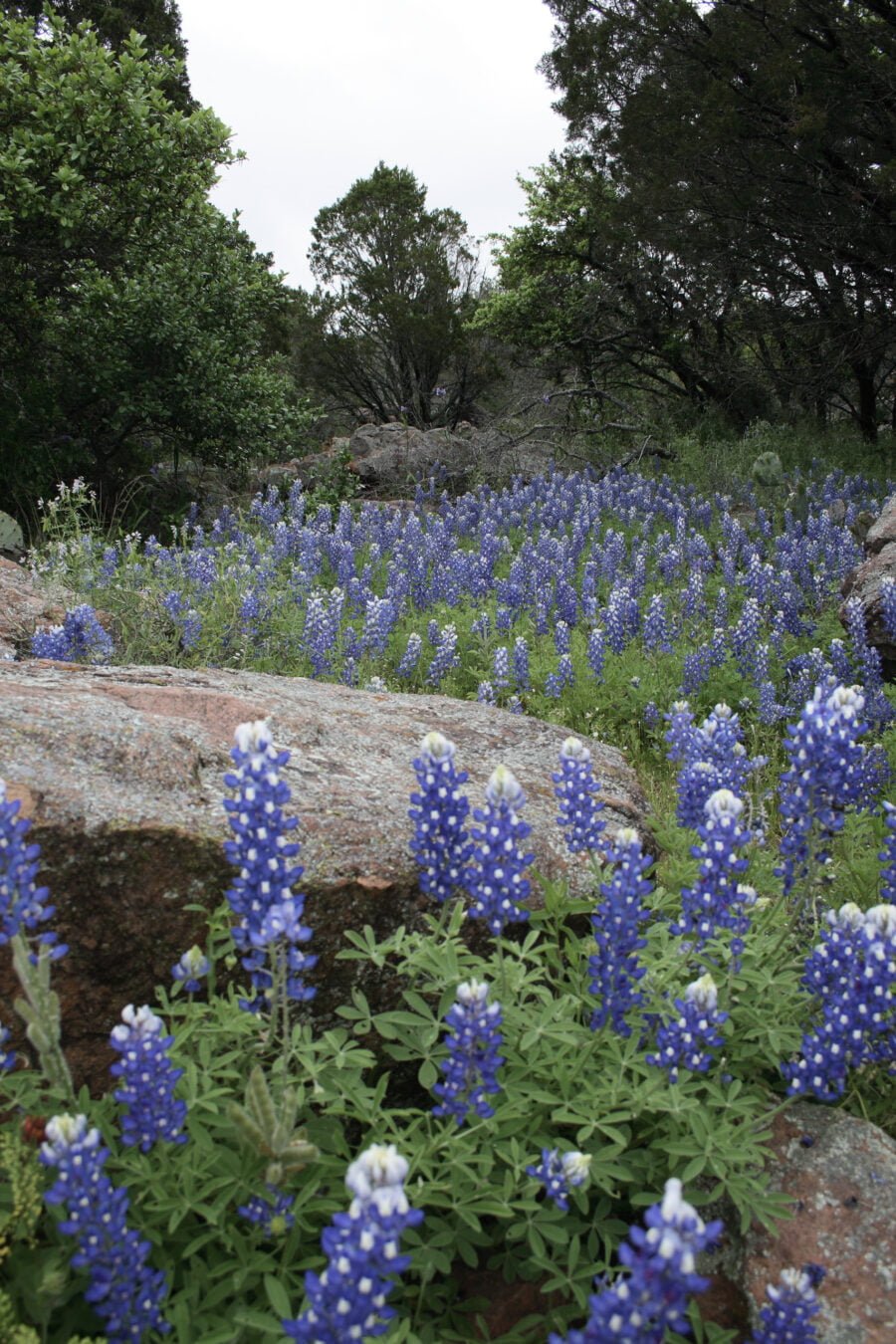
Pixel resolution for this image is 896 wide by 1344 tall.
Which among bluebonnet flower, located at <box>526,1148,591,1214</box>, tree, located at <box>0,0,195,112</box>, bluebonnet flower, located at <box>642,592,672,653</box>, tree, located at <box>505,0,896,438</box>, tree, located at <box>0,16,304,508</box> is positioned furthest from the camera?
tree, located at <box>0,0,195,112</box>

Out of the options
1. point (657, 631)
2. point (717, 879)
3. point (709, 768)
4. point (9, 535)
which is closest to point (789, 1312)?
point (717, 879)

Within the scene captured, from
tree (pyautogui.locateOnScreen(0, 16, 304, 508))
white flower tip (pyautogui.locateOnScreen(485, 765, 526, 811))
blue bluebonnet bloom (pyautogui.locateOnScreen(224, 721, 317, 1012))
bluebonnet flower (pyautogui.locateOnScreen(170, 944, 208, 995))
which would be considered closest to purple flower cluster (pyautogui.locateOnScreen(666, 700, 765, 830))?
white flower tip (pyautogui.locateOnScreen(485, 765, 526, 811))

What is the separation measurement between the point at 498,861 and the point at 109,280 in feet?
39.3

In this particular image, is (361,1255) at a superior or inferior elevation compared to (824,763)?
inferior

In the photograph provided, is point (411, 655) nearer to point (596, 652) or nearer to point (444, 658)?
point (444, 658)

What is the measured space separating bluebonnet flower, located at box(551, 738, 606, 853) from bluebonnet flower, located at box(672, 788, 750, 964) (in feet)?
0.94

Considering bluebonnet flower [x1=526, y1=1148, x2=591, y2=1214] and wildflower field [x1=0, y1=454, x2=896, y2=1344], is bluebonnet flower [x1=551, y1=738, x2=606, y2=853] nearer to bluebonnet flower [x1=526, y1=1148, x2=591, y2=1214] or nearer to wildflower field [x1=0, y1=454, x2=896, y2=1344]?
wildflower field [x1=0, y1=454, x2=896, y2=1344]

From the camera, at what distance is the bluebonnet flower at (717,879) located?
225cm

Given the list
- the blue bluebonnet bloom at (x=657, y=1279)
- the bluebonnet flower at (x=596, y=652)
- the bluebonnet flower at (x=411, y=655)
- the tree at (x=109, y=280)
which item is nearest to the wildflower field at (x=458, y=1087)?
the blue bluebonnet bloom at (x=657, y=1279)

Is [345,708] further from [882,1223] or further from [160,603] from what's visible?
[160,603]

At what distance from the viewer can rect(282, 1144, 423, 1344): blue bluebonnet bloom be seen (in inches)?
55.3

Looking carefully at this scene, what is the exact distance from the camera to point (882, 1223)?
2.08m

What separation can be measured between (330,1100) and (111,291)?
11866mm

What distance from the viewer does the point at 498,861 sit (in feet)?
7.22
